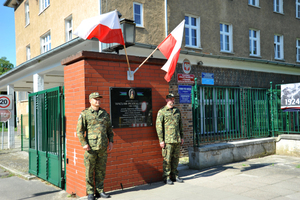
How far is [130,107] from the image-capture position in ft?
18.0

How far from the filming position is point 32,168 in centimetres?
714

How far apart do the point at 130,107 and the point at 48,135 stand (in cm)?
214

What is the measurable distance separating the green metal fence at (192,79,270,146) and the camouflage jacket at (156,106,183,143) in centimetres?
147

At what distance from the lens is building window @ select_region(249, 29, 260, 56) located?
1409 centimetres

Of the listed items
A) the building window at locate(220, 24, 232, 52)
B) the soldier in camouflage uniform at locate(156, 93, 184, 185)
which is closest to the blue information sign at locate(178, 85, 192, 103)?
the soldier in camouflage uniform at locate(156, 93, 184, 185)

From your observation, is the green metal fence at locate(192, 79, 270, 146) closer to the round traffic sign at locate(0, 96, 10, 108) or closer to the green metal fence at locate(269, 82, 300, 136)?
the green metal fence at locate(269, 82, 300, 136)

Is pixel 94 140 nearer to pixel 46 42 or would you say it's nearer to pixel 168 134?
pixel 168 134

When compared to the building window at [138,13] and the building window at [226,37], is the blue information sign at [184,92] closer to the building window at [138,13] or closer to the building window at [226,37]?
the building window at [138,13]

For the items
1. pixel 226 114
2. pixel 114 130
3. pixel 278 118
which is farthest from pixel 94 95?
pixel 278 118

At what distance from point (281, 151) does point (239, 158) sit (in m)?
1.80

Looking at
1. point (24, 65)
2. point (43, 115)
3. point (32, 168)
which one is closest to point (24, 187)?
point (32, 168)

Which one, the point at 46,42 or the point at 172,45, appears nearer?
the point at 172,45

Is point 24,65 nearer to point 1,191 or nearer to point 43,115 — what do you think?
point 43,115

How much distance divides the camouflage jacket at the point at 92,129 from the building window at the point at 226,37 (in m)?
9.20
